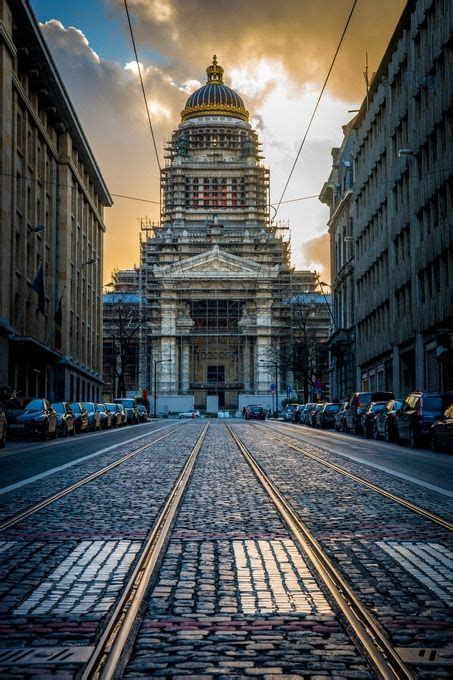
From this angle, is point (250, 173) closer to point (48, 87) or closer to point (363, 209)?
point (363, 209)

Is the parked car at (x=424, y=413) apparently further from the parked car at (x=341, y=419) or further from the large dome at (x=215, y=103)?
the large dome at (x=215, y=103)

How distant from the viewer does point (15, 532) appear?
9.03 metres

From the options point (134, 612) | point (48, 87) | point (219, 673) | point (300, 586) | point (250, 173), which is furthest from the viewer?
point (250, 173)

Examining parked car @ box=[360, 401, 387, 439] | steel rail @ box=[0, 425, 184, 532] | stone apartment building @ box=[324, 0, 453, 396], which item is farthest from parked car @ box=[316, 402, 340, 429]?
steel rail @ box=[0, 425, 184, 532]

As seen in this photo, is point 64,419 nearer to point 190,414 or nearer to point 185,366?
point 190,414

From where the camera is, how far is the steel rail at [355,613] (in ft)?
14.9

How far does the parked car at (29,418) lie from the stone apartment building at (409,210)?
50.2ft

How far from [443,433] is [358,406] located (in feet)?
51.3

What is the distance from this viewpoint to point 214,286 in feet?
350

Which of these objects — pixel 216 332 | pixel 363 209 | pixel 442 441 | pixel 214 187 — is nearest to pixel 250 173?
pixel 214 187

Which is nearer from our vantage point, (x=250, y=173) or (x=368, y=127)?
(x=368, y=127)

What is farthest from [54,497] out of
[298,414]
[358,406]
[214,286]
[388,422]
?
[214,286]

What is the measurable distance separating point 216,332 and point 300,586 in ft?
334

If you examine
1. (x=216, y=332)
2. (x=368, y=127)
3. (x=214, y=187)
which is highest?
(x=214, y=187)
